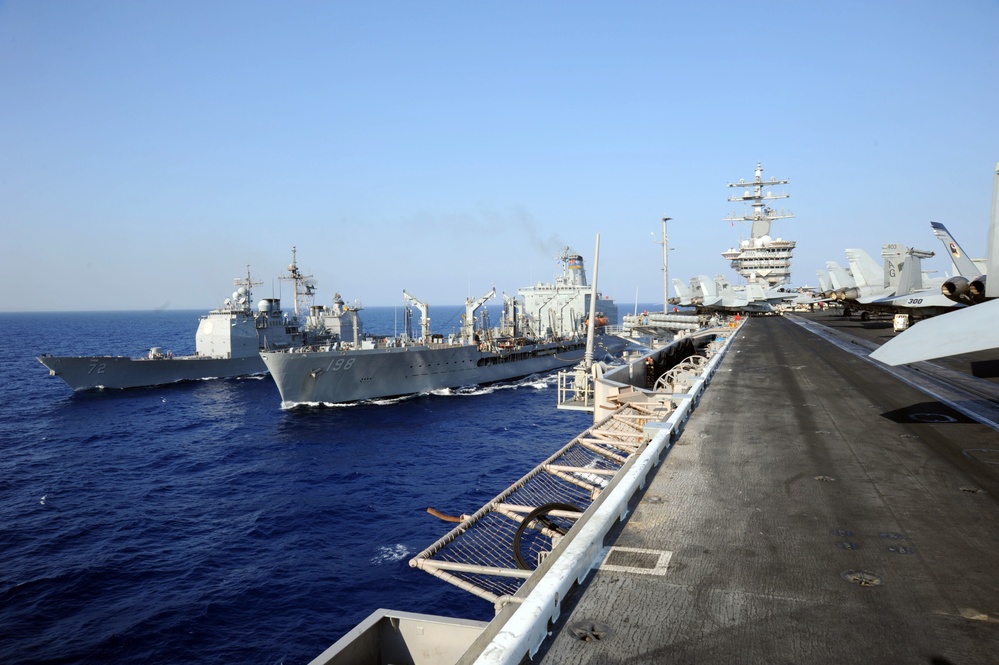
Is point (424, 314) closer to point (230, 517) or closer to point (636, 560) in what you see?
point (230, 517)

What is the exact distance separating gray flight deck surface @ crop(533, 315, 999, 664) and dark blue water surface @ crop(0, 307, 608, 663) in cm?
1000

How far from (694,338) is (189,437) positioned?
35798 millimetres

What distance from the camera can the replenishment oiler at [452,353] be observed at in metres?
45.4

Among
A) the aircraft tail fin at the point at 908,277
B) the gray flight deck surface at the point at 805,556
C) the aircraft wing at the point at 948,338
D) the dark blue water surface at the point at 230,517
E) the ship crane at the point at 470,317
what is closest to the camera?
the gray flight deck surface at the point at 805,556

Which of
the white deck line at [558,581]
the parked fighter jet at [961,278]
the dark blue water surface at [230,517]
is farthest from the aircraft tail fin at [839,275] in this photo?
the white deck line at [558,581]

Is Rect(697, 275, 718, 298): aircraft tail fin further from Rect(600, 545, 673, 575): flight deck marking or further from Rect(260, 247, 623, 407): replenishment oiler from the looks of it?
Rect(600, 545, 673, 575): flight deck marking

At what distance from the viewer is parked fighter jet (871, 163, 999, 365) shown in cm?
928

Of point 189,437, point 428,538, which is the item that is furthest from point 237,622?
point 189,437

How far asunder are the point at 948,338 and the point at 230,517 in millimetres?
23246

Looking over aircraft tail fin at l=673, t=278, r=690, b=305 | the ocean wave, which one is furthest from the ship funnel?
the ocean wave

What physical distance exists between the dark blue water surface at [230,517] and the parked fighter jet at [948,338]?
11927mm

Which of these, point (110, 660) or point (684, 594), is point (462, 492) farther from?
point (684, 594)

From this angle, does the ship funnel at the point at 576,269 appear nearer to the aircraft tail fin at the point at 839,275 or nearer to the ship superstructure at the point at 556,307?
the ship superstructure at the point at 556,307

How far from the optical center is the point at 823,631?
4.29 meters
